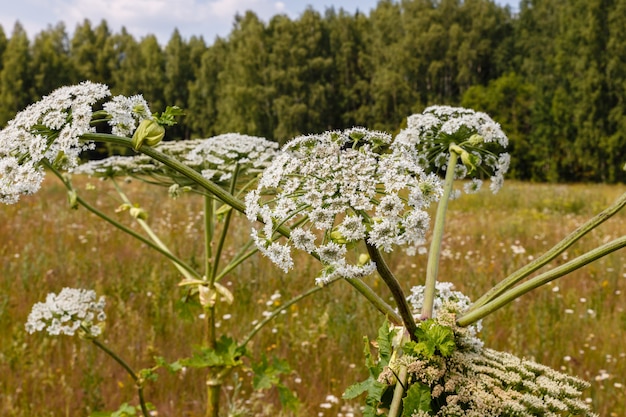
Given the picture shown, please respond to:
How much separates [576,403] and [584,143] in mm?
45388

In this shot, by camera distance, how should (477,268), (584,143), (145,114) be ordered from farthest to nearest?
(584,143), (477,268), (145,114)

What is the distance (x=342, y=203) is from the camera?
45.1 inches

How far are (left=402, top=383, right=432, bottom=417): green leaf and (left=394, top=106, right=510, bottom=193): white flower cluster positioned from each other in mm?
789

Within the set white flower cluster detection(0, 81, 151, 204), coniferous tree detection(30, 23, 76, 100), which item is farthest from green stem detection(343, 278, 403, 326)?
coniferous tree detection(30, 23, 76, 100)

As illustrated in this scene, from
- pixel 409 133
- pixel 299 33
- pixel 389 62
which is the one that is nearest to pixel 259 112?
pixel 299 33

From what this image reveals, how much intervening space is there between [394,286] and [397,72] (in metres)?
53.7

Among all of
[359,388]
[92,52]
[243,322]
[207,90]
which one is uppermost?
[92,52]

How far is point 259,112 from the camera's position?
52.2 meters

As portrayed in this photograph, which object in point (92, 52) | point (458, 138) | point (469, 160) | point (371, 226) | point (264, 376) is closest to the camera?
point (371, 226)

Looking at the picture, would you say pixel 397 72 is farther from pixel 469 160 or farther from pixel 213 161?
pixel 469 160

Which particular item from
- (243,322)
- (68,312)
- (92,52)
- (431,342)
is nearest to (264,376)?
(68,312)

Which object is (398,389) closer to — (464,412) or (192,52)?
(464,412)

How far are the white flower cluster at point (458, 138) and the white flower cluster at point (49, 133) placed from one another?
910mm

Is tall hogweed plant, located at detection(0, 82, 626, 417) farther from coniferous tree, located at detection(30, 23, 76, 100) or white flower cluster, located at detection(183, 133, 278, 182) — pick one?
coniferous tree, located at detection(30, 23, 76, 100)
